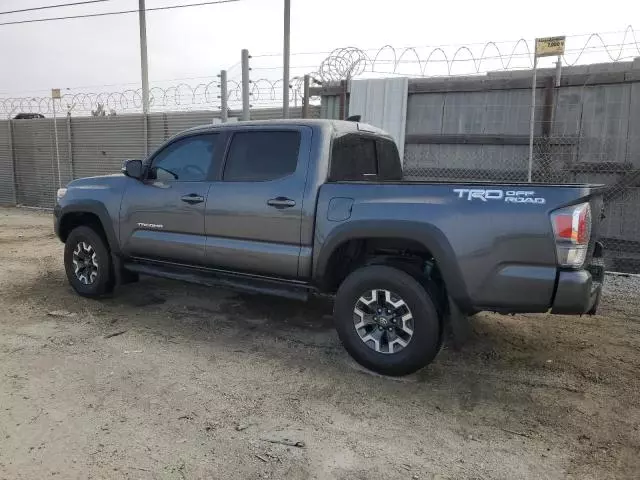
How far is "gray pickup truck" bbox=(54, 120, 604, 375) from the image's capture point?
3371 millimetres

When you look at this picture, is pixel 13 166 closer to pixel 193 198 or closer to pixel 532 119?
pixel 193 198

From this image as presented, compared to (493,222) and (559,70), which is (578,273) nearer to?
(493,222)

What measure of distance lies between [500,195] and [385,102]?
19.1 feet

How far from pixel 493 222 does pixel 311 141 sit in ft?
5.63

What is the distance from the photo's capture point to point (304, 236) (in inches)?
167

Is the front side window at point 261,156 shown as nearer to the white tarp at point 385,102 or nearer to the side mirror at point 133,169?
the side mirror at point 133,169

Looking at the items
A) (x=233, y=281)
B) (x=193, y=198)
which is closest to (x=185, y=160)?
(x=193, y=198)

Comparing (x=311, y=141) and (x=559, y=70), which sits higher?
(x=559, y=70)

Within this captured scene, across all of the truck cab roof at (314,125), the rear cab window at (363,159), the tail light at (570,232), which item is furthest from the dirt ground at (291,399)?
the truck cab roof at (314,125)

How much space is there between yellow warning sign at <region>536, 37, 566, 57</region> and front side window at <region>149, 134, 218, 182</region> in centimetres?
475

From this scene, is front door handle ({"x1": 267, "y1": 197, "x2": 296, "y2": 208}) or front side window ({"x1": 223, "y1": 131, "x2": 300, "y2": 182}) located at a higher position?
front side window ({"x1": 223, "y1": 131, "x2": 300, "y2": 182})

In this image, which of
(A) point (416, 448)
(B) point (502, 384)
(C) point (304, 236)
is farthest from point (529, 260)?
(C) point (304, 236)

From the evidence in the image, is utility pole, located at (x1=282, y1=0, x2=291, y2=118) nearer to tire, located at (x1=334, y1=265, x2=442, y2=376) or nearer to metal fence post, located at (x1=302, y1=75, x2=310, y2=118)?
metal fence post, located at (x1=302, y1=75, x2=310, y2=118)

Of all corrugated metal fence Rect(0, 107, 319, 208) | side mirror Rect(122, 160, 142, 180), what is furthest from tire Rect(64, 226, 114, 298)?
Result: corrugated metal fence Rect(0, 107, 319, 208)
